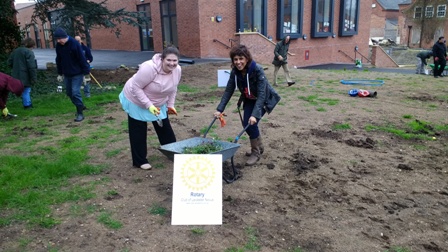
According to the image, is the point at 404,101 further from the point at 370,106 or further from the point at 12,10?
the point at 12,10

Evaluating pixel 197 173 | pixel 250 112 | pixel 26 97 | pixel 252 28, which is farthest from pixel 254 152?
pixel 252 28

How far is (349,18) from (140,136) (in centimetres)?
2614

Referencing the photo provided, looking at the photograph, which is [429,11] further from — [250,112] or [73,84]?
[250,112]

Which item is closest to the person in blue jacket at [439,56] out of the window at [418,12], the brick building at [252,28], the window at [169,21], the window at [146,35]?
the brick building at [252,28]

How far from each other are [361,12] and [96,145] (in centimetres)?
2711

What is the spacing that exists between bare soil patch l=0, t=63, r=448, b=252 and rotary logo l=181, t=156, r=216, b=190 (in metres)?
0.44

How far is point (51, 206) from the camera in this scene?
397cm

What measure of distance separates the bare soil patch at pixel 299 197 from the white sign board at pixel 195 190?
16 cm

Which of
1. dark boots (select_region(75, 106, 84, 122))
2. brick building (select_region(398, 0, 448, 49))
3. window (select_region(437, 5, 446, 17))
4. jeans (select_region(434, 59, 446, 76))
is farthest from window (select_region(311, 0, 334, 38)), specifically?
window (select_region(437, 5, 446, 17))

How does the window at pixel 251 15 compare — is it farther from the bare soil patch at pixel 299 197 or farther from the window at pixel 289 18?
the bare soil patch at pixel 299 197

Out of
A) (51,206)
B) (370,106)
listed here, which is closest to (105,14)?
(370,106)

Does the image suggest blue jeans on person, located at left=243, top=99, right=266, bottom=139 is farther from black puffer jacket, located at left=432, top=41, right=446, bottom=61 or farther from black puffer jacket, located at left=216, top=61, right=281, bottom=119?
black puffer jacket, located at left=432, top=41, right=446, bottom=61

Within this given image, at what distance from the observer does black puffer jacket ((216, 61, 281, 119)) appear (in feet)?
15.1

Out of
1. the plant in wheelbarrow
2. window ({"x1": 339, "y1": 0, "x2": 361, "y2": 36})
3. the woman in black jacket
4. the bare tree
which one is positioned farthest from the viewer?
window ({"x1": 339, "y1": 0, "x2": 361, "y2": 36})
